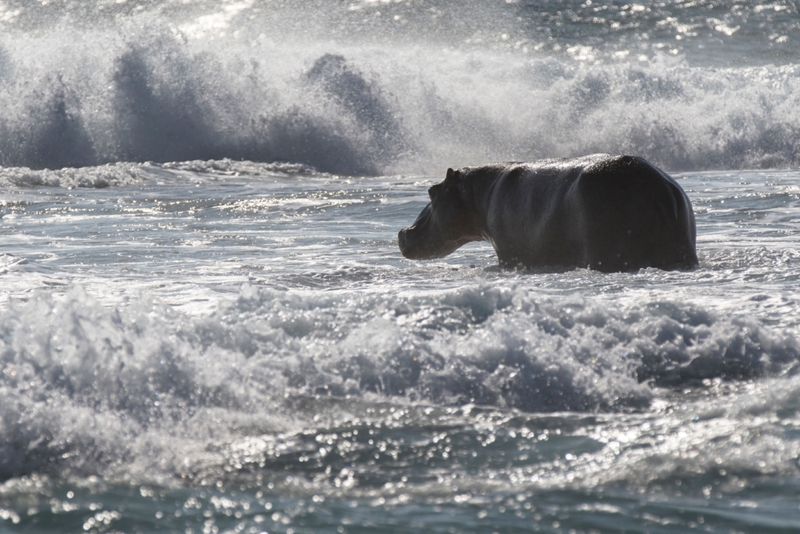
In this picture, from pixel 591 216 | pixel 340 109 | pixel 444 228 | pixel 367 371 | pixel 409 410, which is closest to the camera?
pixel 409 410

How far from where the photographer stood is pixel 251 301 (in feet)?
13.5

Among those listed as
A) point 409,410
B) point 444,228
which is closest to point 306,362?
point 409,410

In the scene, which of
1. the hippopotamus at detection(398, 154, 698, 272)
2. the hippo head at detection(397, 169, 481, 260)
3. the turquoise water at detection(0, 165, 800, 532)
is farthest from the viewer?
the hippo head at detection(397, 169, 481, 260)

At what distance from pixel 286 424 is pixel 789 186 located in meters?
9.89

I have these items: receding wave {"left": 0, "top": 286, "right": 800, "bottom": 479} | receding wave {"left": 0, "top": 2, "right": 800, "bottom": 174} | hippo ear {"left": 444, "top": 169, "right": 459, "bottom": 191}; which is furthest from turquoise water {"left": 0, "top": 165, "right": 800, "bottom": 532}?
receding wave {"left": 0, "top": 2, "right": 800, "bottom": 174}

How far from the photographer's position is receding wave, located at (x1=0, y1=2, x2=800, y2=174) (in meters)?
18.4

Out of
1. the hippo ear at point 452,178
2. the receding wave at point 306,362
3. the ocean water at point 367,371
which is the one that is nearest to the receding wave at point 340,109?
the ocean water at point 367,371

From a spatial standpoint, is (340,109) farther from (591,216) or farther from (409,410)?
(409,410)

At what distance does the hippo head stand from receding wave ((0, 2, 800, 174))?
1000cm

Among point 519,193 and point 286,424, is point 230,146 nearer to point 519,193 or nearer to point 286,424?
point 519,193

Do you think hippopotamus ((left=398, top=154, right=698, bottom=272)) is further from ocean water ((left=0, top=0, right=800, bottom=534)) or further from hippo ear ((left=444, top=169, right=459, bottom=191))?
hippo ear ((left=444, top=169, right=459, bottom=191))

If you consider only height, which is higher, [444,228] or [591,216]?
[591,216]

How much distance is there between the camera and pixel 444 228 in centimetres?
735

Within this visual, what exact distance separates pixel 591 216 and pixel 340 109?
46.4 feet
